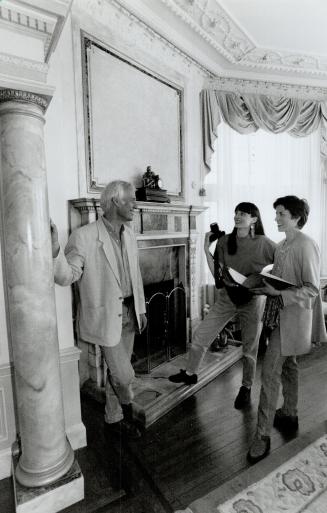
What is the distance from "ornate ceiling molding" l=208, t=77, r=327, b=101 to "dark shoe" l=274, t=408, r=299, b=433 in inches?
145

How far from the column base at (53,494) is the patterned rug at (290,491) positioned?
71 cm

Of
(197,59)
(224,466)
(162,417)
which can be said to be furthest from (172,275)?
(197,59)

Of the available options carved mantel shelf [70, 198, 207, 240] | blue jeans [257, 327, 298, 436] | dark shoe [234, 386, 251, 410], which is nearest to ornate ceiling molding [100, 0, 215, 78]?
carved mantel shelf [70, 198, 207, 240]

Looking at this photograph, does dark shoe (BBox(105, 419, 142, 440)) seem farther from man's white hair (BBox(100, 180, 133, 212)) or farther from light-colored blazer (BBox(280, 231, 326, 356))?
man's white hair (BBox(100, 180, 133, 212))

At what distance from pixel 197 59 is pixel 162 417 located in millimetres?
3653

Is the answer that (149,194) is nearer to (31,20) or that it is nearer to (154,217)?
(154,217)

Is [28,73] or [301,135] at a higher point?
[301,135]

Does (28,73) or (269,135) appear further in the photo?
(269,135)

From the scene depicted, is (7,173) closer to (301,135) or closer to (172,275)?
(172,275)

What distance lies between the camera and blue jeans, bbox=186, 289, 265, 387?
2.65 metres

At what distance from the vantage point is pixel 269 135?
15.8ft

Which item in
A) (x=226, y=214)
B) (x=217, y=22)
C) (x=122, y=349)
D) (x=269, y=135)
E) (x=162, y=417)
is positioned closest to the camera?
(x=122, y=349)

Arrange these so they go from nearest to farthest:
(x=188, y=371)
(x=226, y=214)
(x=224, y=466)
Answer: (x=224, y=466) → (x=188, y=371) → (x=226, y=214)

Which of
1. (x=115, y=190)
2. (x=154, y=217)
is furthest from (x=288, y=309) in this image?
(x=154, y=217)
